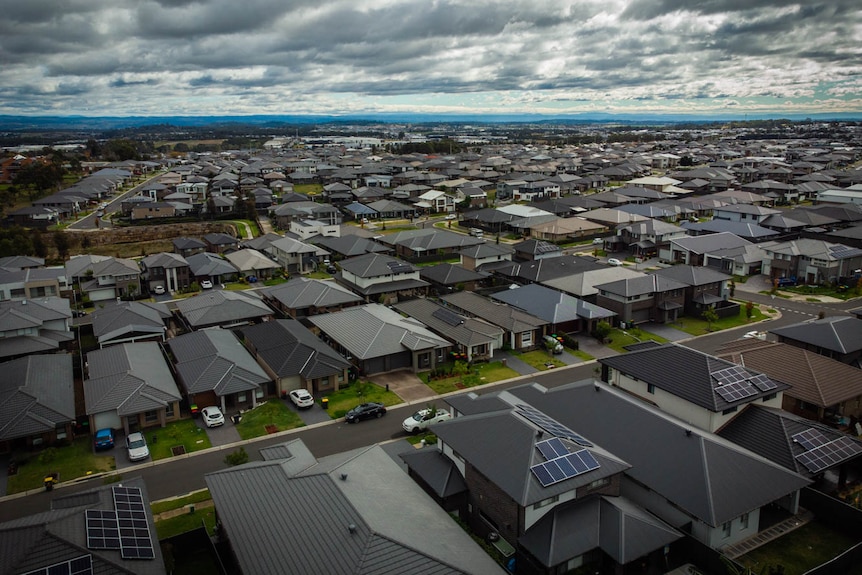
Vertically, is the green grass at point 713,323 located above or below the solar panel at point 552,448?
below

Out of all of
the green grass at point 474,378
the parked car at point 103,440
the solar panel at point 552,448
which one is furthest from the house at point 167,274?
the solar panel at point 552,448

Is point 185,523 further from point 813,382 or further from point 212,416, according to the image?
point 813,382

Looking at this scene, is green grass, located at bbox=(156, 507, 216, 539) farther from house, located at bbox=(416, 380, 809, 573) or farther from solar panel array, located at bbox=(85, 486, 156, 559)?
house, located at bbox=(416, 380, 809, 573)

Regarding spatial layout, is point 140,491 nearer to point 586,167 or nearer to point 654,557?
point 654,557

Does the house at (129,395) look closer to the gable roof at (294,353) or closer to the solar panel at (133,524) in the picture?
the gable roof at (294,353)

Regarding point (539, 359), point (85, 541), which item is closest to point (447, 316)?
point (539, 359)

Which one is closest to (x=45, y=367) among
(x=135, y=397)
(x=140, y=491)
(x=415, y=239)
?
(x=135, y=397)

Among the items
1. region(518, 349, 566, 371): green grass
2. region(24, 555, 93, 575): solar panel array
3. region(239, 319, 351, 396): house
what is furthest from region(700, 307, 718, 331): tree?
region(24, 555, 93, 575): solar panel array
